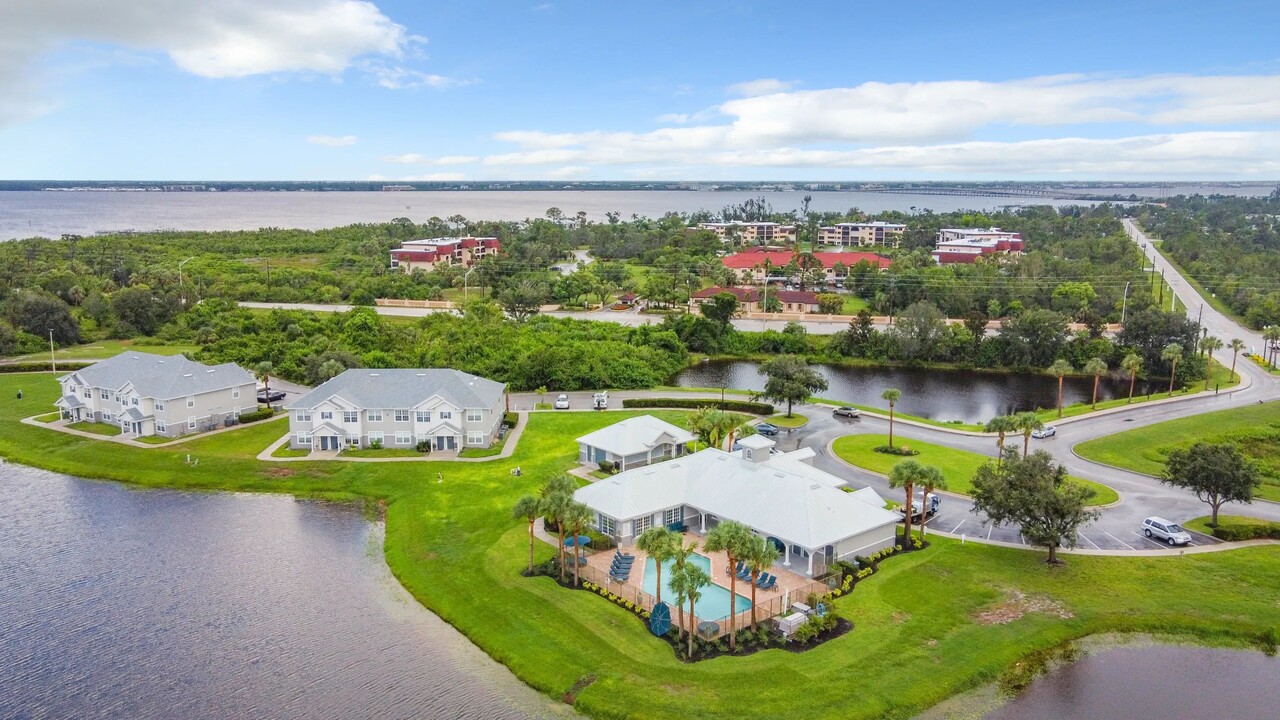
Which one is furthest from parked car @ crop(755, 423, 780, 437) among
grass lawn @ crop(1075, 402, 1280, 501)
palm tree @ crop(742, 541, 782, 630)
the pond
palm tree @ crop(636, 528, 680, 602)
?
palm tree @ crop(636, 528, 680, 602)

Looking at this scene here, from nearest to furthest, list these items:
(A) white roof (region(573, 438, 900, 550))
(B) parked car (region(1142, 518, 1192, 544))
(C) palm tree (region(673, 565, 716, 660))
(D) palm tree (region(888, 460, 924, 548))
Answer: (C) palm tree (region(673, 565, 716, 660)), (A) white roof (region(573, 438, 900, 550)), (D) palm tree (region(888, 460, 924, 548)), (B) parked car (region(1142, 518, 1192, 544))

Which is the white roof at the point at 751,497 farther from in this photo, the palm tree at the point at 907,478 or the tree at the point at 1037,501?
the tree at the point at 1037,501

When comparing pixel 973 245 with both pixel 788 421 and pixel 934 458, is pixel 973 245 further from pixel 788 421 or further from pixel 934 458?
pixel 934 458

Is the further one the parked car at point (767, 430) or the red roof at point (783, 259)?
the red roof at point (783, 259)

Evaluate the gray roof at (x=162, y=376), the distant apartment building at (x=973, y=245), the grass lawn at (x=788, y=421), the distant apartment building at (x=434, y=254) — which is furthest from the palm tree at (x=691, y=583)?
the distant apartment building at (x=973, y=245)

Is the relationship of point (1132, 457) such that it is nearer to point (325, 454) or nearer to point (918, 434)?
point (918, 434)

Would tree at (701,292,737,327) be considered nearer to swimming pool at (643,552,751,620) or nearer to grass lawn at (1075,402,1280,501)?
grass lawn at (1075,402,1280,501)
